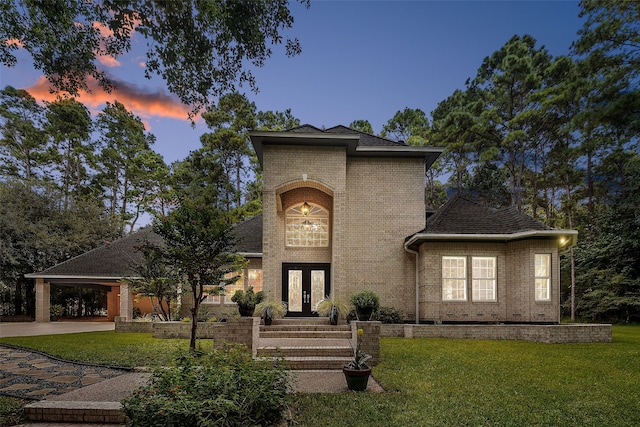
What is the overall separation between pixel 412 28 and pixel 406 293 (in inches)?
422

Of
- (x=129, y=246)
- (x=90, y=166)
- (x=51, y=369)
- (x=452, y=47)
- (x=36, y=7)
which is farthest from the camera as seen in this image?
(x=90, y=166)

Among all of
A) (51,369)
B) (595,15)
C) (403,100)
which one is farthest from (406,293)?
(403,100)

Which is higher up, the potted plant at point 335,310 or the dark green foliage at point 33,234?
the dark green foliage at point 33,234

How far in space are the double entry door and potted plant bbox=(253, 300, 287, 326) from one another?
2534mm

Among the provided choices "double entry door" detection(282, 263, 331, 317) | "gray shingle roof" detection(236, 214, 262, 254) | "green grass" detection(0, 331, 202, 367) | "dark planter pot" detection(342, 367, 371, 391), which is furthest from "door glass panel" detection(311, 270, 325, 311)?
"dark planter pot" detection(342, 367, 371, 391)

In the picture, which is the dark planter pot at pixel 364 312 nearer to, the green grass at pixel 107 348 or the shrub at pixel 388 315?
the shrub at pixel 388 315

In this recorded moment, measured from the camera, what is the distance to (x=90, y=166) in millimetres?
30750

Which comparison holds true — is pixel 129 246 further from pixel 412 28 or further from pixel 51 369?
pixel 412 28

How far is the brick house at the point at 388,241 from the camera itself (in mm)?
12766

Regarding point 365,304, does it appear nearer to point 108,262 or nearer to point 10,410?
point 10,410

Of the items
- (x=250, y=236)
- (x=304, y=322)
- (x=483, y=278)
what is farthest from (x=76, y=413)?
(x=483, y=278)

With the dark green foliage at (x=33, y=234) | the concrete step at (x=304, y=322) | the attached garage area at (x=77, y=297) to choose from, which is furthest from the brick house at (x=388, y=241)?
the dark green foliage at (x=33, y=234)

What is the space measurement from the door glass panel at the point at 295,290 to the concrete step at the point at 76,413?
9377 mm

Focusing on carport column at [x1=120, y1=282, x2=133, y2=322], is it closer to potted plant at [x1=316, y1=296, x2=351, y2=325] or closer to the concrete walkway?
the concrete walkway
